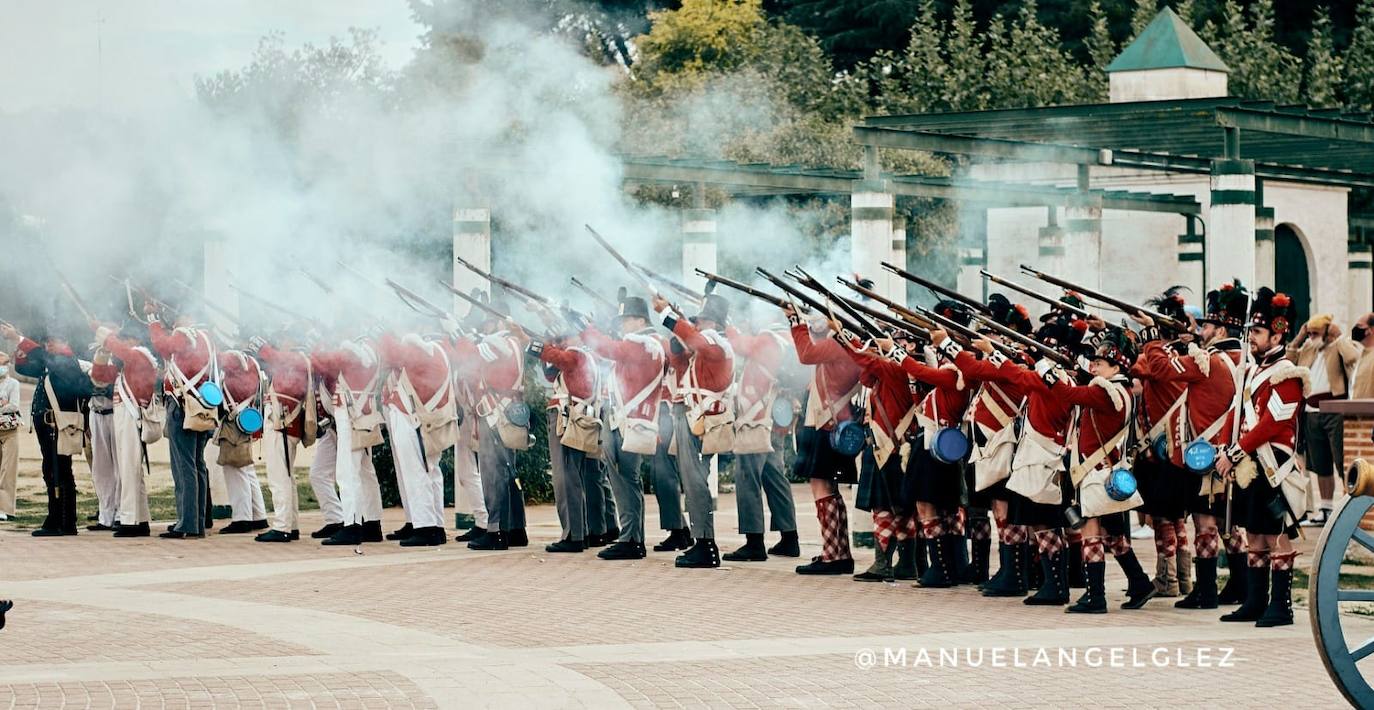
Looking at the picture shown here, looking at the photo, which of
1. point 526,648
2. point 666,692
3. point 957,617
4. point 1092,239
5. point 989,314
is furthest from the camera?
point 1092,239

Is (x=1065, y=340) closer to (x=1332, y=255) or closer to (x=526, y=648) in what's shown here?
(x=526, y=648)

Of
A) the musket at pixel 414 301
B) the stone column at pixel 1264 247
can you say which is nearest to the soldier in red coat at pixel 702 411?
the musket at pixel 414 301

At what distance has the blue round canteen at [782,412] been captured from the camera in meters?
13.8

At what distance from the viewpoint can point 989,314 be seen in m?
13.1

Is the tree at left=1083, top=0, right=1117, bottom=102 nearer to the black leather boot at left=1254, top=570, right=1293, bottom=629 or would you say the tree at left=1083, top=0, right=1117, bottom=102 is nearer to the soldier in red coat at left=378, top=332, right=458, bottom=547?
the soldier in red coat at left=378, top=332, right=458, bottom=547

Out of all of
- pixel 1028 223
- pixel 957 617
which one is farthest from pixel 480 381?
pixel 1028 223

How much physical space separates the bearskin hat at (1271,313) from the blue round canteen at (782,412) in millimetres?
3387

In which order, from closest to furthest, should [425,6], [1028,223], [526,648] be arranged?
1. [526,648]
2. [425,6]
3. [1028,223]

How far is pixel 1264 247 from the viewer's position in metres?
23.8

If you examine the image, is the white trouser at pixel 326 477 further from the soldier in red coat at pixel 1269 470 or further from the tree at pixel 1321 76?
the tree at pixel 1321 76

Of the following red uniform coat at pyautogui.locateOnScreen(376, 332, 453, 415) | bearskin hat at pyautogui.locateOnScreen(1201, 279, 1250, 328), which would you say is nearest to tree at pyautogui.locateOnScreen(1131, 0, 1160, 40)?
red uniform coat at pyautogui.locateOnScreen(376, 332, 453, 415)

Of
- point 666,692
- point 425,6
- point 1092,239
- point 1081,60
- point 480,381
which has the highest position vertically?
point 1081,60

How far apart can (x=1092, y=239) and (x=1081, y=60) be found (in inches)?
1057

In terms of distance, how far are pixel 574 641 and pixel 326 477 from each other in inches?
232
